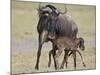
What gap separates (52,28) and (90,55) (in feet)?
2.06

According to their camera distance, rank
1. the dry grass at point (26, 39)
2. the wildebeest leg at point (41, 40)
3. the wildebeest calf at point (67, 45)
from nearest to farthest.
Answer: the dry grass at point (26, 39), the wildebeest leg at point (41, 40), the wildebeest calf at point (67, 45)

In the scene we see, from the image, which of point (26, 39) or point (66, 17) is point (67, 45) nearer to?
point (66, 17)

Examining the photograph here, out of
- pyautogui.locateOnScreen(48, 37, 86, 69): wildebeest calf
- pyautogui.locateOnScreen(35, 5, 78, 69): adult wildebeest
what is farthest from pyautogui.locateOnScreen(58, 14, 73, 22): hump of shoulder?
pyautogui.locateOnScreen(48, 37, 86, 69): wildebeest calf

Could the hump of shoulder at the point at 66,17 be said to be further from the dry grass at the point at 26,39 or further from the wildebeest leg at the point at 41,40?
the wildebeest leg at the point at 41,40

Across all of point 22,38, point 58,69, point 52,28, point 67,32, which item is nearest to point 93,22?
point 67,32

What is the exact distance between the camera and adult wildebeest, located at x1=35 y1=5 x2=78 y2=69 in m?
2.62

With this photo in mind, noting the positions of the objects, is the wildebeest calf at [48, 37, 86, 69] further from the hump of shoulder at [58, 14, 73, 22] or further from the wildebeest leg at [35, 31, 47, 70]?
the hump of shoulder at [58, 14, 73, 22]

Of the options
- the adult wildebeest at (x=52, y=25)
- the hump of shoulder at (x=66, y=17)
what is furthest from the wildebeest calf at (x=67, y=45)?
A: the hump of shoulder at (x=66, y=17)

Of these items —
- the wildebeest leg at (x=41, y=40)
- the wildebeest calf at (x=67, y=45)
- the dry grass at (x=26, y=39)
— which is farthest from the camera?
the wildebeest calf at (x=67, y=45)

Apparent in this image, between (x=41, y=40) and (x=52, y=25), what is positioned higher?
(x=52, y=25)

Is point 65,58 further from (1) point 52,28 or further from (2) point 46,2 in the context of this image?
(2) point 46,2

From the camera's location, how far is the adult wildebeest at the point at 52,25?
262 cm

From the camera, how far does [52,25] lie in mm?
2678

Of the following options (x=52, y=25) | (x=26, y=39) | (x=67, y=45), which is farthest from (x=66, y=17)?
(x=26, y=39)
